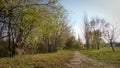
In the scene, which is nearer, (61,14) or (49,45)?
(61,14)

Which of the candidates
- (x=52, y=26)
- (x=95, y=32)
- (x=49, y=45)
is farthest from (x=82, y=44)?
(x=52, y=26)

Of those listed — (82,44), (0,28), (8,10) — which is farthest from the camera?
(82,44)

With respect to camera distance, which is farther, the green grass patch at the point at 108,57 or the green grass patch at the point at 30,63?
the green grass patch at the point at 108,57

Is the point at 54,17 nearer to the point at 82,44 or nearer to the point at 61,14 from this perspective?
the point at 61,14

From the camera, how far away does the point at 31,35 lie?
66.7 feet

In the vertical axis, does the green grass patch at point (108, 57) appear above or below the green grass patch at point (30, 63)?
below

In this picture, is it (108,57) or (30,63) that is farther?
(108,57)

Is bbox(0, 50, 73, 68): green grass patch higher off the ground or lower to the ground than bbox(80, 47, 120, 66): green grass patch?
higher

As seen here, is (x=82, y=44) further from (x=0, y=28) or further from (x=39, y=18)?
(x=39, y=18)

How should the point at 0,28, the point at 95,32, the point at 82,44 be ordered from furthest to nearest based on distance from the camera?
1. the point at 82,44
2. the point at 95,32
3. the point at 0,28

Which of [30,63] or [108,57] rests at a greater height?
[30,63]

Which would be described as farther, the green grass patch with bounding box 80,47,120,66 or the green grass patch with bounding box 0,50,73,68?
the green grass patch with bounding box 80,47,120,66

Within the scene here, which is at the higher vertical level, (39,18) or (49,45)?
(39,18)

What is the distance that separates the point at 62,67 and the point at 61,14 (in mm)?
4461
